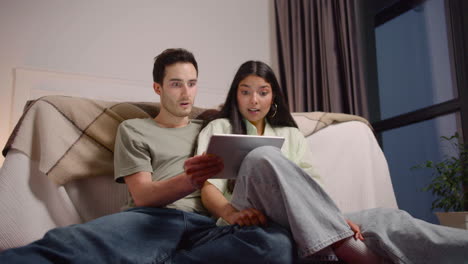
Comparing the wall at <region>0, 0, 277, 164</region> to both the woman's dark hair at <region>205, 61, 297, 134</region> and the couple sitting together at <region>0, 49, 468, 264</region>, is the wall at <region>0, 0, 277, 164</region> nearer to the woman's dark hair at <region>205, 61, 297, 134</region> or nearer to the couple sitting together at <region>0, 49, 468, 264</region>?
the woman's dark hair at <region>205, 61, 297, 134</region>

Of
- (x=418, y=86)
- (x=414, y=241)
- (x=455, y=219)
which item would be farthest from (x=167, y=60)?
(x=418, y=86)

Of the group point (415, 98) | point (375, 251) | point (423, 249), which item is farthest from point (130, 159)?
point (415, 98)

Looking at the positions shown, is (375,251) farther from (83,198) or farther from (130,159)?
(83,198)

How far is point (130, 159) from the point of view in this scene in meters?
1.30

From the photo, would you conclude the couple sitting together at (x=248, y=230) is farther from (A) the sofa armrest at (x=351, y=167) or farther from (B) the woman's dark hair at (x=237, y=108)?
(A) the sofa armrest at (x=351, y=167)

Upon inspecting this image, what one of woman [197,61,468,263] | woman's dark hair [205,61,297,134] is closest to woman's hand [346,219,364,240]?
woman [197,61,468,263]

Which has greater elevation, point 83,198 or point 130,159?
point 130,159

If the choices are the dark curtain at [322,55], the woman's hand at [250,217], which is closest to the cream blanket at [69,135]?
the woman's hand at [250,217]

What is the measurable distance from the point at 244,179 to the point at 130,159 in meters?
0.43

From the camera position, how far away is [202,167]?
1021 mm

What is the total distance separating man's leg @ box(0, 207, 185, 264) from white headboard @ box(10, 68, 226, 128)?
1.41m

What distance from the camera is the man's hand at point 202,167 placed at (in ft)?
3.32

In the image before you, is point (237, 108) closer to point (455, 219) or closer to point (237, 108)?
point (237, 108)

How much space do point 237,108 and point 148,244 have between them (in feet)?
2.36
